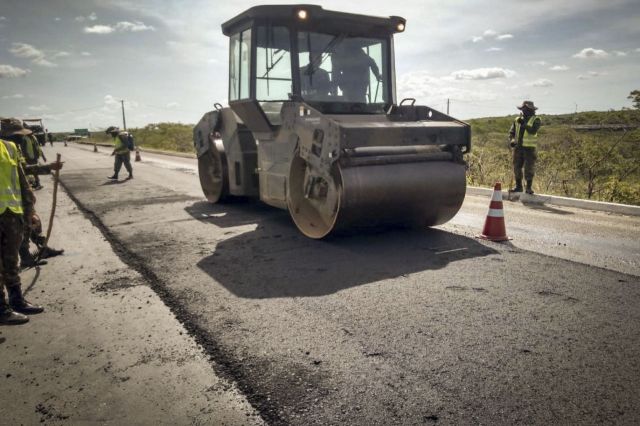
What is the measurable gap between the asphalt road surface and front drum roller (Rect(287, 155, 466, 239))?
0.89ft

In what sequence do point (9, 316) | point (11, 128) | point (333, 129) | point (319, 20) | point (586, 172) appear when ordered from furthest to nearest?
point (586, 172)
point (319, 20)
point (11, 128)
point (333, 129)
point (9, 316)

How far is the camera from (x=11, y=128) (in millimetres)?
4773

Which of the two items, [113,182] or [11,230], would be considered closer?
[11,230]

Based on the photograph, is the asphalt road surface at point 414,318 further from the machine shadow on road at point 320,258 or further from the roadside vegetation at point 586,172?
the roadside vegetation at point 586,172

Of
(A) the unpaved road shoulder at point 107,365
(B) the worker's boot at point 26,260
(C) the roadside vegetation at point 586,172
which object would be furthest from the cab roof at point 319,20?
(C) the roadside vegetation at point 586,172

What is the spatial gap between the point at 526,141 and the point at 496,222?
13.5ft

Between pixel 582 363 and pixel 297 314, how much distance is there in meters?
1.81

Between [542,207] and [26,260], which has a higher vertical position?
[542,207]

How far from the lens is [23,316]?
11.1ft

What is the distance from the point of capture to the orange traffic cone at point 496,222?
17.7 ft

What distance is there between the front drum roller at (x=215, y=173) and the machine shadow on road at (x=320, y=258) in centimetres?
195

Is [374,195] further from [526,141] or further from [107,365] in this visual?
[526,141]

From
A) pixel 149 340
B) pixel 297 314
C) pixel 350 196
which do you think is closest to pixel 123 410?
pixel 149 340

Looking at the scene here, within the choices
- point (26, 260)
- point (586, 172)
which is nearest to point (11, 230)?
point (26, 260)
